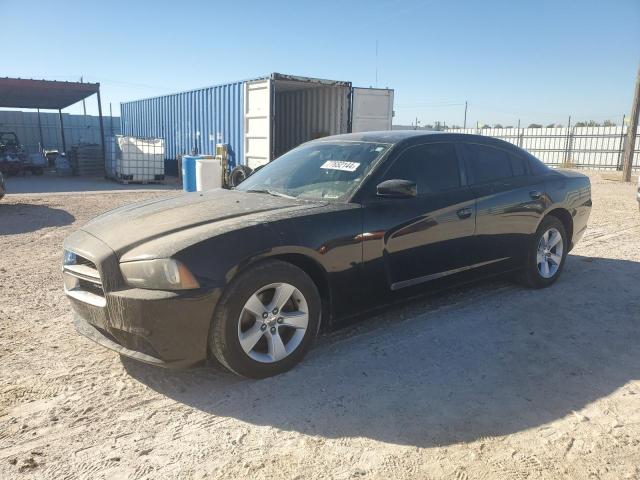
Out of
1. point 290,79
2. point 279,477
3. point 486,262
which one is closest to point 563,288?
point 486,262

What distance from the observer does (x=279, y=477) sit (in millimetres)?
2328

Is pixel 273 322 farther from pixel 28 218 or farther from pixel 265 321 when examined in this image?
pixel 28 218

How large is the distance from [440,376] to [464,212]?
5.01ft

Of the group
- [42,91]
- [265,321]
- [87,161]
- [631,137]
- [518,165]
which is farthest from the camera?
[42,91]

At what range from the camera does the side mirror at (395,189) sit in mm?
3627

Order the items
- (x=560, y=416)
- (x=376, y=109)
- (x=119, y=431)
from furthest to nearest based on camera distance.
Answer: (x=376, y=109) < (x=560, y=416) < (x=119, y=431)

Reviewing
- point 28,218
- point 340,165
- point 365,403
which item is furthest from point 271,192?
point 28,218

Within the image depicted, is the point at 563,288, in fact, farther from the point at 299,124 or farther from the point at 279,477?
the point at 299,124

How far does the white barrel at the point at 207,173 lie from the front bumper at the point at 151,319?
36.0ft

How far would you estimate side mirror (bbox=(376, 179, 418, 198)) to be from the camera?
11.9 feet

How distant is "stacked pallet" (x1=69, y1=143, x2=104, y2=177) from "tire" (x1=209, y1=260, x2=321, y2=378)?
21376 mm

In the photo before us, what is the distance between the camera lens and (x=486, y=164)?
468 centimetres

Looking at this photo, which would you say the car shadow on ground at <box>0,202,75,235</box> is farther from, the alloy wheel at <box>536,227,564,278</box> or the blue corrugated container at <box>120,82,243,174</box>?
the alloy wheel at <box>536,227,564,278</box>

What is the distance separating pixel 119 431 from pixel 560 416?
2.44m
